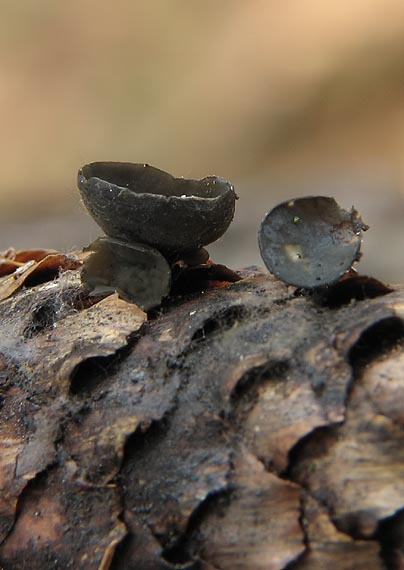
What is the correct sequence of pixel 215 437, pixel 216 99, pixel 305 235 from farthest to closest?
pixel 216 99
pixel 305 235
pixel 215 437

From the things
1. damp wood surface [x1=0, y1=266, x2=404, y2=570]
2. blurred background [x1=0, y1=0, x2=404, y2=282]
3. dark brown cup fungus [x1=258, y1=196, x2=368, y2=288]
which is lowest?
damp wood surface [x1=0, y1=266, x2=404, y2=570]

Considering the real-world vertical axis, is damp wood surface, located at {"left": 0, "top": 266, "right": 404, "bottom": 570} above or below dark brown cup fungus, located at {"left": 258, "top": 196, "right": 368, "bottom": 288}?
below

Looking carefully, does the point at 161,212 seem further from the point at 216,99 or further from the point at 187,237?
the point at 216,99

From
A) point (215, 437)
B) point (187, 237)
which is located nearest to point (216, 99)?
point (187, 237)

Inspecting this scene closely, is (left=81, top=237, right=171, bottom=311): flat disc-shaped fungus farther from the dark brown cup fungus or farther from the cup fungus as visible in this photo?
the dark brown cup fungus

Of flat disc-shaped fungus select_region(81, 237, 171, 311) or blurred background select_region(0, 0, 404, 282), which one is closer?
flat disc-shaped fungus select_region(81, 237, 171, 311)

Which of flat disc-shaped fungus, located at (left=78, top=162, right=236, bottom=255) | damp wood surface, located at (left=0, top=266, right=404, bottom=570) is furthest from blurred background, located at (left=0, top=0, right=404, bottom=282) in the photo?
damp wood surface, located at (left=0, top=266, right=404, bottom=570)

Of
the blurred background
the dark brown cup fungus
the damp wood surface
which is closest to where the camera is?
the damp wood surface
